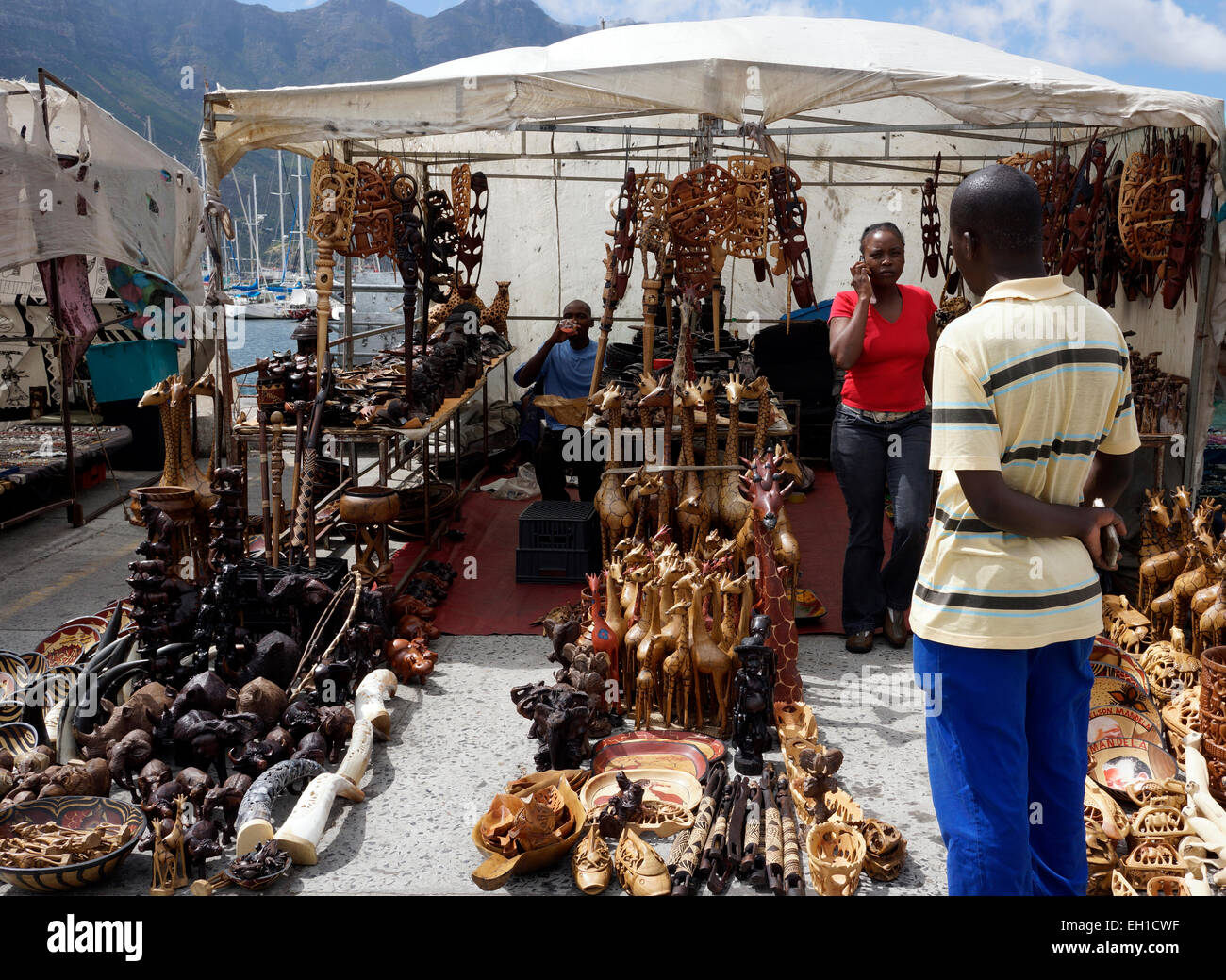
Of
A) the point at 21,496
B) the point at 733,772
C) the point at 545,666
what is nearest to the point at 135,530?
the point at 21,496

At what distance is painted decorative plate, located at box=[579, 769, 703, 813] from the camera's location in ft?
10.9

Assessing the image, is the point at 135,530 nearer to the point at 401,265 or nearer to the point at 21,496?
the point at 21,496

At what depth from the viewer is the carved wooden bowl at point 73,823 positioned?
9.17ft

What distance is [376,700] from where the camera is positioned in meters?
3.91

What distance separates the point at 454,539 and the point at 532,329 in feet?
13.0

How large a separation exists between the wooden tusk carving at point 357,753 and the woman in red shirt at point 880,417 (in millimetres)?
2281

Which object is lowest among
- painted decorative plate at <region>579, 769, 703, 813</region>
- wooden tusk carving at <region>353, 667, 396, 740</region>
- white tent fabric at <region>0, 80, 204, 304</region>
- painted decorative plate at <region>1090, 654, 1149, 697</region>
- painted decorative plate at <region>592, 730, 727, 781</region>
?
painted decorative plate at <region>579, 769, 703, 813</region>

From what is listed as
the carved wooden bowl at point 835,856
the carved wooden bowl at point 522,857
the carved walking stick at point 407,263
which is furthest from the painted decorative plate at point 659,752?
the carved walking stick at point 407,263

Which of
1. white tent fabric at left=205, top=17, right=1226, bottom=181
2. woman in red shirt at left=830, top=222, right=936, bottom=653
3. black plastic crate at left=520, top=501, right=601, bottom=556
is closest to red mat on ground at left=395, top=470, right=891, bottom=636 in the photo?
black plastic crate at left=520, top=501, right=601, bottom=556

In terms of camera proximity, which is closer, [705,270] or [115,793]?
[115,793]

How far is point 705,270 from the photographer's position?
5.77 m

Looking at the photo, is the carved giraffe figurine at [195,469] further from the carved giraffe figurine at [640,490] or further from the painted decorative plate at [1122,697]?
the painted decorative plate at [1122,697]

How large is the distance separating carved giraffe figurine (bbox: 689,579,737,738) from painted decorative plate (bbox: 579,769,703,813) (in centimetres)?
40

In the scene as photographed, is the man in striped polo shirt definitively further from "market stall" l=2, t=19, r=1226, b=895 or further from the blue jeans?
the blue jeans
